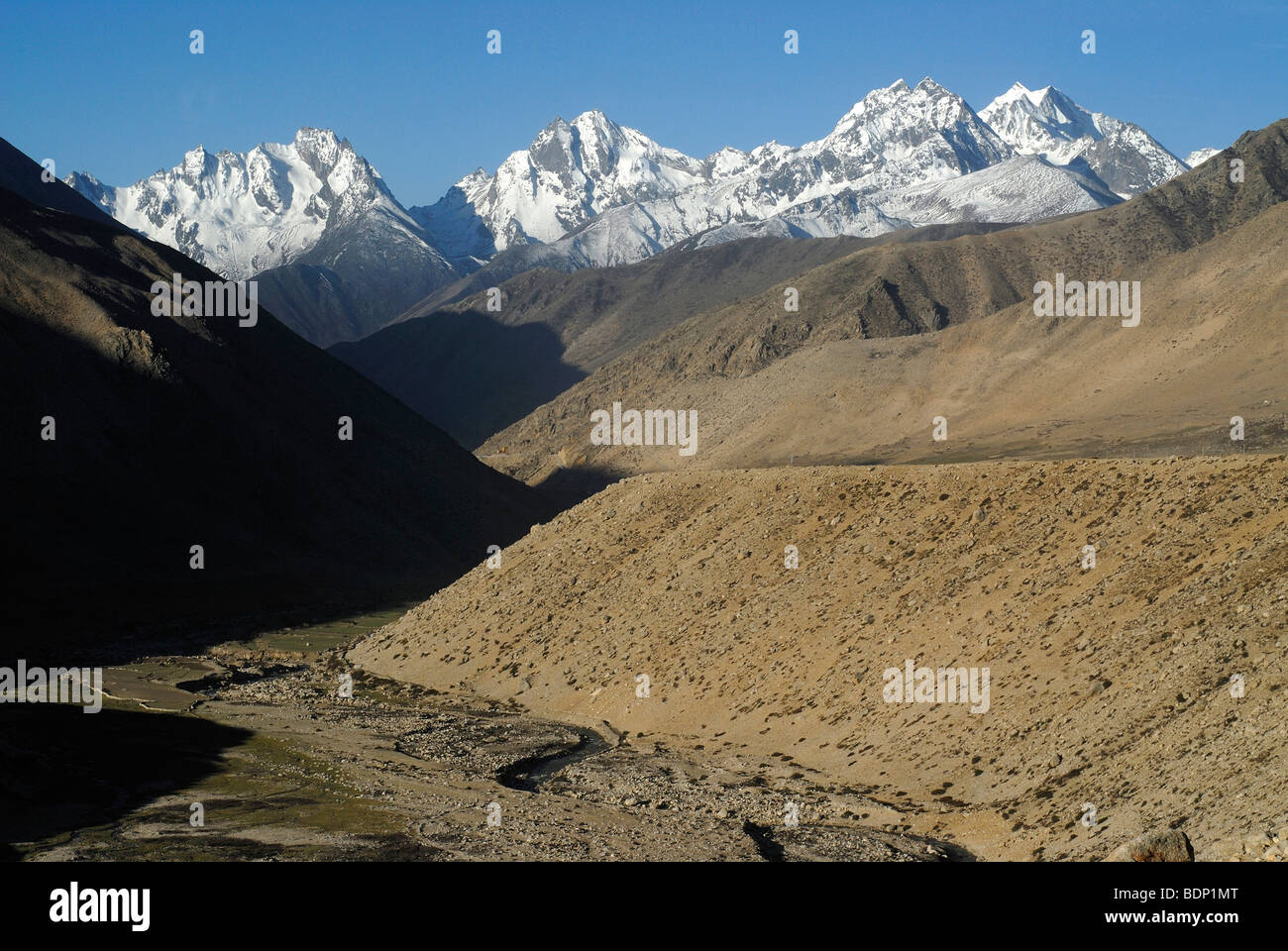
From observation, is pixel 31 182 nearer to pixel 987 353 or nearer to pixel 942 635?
pixel 987 353

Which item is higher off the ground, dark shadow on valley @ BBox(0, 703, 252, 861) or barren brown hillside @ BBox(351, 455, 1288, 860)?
barren brown hillside @ BBox(351, 455, 1288, 860)

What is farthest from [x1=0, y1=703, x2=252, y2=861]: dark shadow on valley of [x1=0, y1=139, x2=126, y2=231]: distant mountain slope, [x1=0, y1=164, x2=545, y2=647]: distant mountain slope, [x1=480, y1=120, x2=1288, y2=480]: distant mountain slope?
[x1=0, y1=139, x2=126, y2=231]: distant mountain slope

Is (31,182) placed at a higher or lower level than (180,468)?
higher

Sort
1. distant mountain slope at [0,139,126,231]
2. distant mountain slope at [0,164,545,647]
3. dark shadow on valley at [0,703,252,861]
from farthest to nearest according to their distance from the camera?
1. distant mountain slope at [0,139,126,231]
2. distant mountain slope at [0,164,545,647]
3. dark shadow on valley at [0,703,252,861]

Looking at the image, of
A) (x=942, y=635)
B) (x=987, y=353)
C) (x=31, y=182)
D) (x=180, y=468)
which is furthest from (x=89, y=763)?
(x=31, y=182)

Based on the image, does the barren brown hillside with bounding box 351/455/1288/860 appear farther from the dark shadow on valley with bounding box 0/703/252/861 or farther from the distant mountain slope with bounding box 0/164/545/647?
the distant mountain slope with bounding box 0/164/545/647
